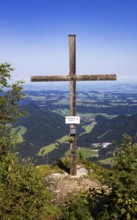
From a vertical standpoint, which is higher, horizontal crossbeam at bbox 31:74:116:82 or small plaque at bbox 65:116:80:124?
horizontal crossbeam at bbox 31:74:116:82

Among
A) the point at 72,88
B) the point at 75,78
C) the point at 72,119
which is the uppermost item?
the point at 75,78

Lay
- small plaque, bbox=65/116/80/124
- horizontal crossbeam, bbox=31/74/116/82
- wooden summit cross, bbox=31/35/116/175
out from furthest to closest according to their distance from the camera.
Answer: small plaque, bbox=65/116/80/124 → wooden summit cross, bbox=31/35/116/175 → horizontal crossbeam, bbox=31/74/116/82

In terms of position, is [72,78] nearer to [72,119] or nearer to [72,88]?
[72,88]

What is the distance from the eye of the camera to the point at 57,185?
1352 centimetres

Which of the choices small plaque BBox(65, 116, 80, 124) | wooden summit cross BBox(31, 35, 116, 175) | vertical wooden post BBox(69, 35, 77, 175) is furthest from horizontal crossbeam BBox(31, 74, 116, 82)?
small plaque BBox(65, 116, 80, 124)

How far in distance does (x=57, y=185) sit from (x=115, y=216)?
565 centimetres

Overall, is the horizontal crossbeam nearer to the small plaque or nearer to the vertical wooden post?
the vertical wooden post

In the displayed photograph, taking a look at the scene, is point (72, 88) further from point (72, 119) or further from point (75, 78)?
point (72, 119)

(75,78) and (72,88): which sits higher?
(75,78)

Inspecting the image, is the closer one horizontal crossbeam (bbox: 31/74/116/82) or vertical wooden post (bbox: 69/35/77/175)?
horizontal crossbeam (bbox: 31/74/116/82)

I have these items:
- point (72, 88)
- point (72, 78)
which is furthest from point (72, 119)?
point (72, 78)

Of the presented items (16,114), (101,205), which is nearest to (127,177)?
(101,205)

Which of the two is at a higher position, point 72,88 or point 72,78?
point 72,78

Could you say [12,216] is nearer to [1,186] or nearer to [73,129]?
[1,186]
